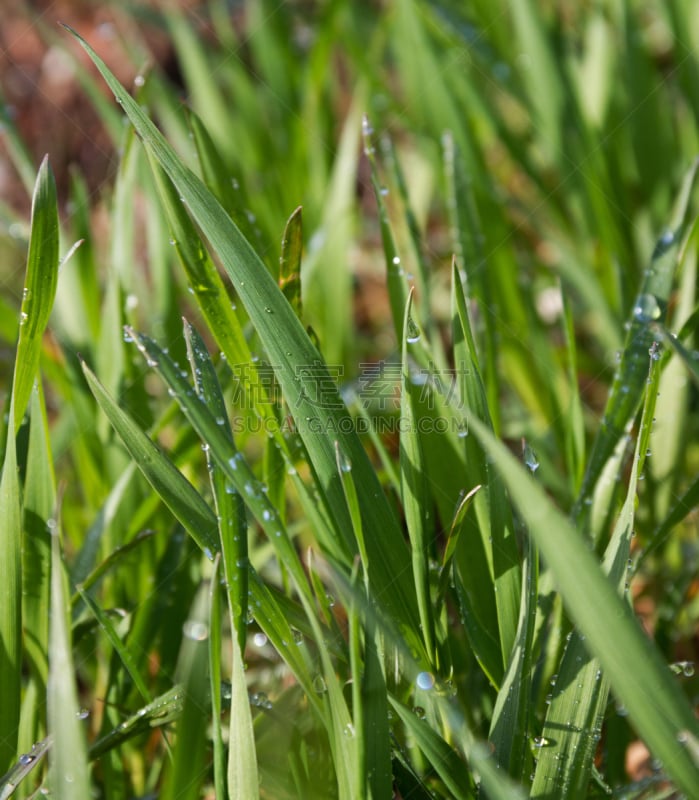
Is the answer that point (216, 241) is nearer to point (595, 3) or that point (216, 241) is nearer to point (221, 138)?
point (221, 138)

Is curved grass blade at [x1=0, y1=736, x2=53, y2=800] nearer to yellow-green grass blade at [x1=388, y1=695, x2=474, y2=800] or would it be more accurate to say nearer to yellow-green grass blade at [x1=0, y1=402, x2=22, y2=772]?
yellow-green grass blade at [x1=0, y1=402, x2=22, y2=772]

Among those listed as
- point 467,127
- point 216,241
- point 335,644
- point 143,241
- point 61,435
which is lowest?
point 335,644

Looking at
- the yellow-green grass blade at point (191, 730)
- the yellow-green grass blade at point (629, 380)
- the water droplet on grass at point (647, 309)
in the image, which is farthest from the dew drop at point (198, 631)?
the water droplet on grass at point (647, 309)

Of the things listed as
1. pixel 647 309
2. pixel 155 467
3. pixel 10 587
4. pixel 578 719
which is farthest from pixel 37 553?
pixel 647 309

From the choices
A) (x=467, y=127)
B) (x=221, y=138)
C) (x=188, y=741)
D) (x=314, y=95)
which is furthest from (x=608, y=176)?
(x=188, y=741)

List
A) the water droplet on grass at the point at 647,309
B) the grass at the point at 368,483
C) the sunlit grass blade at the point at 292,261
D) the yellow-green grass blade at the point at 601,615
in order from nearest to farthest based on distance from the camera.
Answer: the yellow-green grass blade at the point at 601,615 → the grass at the point at 368,483 → the sunlit grass blade at the point at 292,261 → the water droplet on grass at the point at 647,309

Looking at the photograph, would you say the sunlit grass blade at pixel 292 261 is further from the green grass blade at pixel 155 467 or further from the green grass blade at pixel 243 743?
the green grass blade at pixel 243 743
